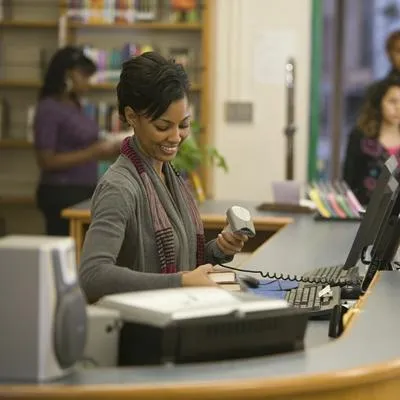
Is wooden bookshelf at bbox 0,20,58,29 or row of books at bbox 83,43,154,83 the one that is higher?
wooden bookshelf at bbox 0,20,58,29

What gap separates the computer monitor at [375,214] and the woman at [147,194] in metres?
0.38

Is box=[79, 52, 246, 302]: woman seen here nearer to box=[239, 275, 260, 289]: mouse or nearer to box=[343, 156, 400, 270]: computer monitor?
box=[239, 275, 260, 289]: mouse

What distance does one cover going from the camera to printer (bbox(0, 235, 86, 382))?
1820mm

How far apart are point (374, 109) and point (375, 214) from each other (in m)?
2.82

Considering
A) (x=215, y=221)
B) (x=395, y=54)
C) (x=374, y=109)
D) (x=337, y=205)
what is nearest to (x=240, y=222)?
(x=215, y=221)

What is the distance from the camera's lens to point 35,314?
1.82 metres

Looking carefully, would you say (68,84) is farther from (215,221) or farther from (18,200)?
(215,221)

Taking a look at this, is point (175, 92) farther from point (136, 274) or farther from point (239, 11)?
point (239, 11)

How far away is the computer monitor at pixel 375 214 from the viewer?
9.96 feet

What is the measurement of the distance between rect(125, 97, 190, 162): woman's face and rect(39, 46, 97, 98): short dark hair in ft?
9.98

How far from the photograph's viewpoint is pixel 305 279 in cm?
317

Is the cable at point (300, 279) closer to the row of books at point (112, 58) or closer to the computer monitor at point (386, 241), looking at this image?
the computer monitor at point (386, 241)

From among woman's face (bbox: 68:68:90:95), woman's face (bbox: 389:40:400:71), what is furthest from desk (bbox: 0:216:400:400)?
woman's face (bbox: 389:40:400:71)

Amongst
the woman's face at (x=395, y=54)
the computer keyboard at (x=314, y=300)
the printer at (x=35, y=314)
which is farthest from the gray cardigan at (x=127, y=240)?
the woman's face at (x=395, y=54)
